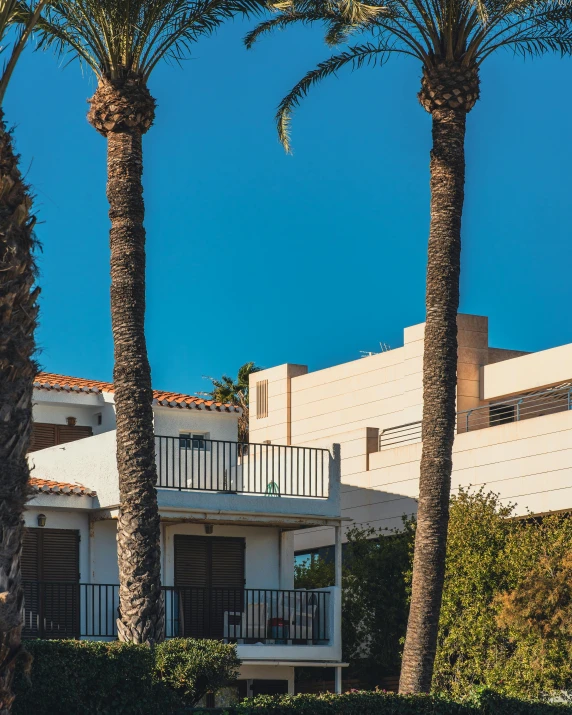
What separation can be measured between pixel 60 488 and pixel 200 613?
3.78 metres

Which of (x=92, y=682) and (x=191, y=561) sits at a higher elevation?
(x=191, y=561)

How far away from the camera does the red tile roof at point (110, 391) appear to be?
28.9 m

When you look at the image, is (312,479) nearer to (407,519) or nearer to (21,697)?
(407,519)

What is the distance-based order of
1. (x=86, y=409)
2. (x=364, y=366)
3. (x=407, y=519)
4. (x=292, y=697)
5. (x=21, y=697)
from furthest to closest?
1. (x=364, y=366)
2. (x=407, y=519)
3. (x=86, y=409)
4. (x=292, y=697)
5. (x=21, y=697)

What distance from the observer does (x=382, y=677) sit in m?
31.3

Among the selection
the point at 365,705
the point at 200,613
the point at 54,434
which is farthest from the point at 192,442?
the point at 365,705

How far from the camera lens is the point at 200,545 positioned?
28078 millimetres

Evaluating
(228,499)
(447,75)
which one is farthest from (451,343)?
(228,499)

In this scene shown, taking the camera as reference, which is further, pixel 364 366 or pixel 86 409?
pixel 364 366

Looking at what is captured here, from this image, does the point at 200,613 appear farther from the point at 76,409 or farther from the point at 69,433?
the point at 76,409

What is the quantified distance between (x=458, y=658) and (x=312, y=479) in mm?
4883

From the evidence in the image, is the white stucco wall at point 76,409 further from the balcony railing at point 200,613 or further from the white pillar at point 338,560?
the white pillar at point 338,560

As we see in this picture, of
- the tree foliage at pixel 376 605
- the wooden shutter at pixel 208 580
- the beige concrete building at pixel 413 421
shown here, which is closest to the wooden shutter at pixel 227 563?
the wooden shutter at pixel 208 580

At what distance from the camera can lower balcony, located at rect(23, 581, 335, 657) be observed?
24.8 meters
